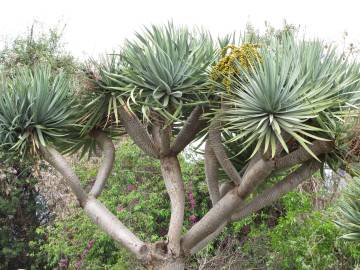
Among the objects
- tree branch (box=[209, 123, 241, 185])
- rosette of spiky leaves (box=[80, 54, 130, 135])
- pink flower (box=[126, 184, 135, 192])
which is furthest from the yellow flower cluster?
pink flower (box=[126, 184, 135, 192])

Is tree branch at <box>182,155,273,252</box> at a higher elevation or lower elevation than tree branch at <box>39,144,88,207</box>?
lower

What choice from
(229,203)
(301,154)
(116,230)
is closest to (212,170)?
(229,203)

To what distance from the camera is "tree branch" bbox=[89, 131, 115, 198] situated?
23.2 ft

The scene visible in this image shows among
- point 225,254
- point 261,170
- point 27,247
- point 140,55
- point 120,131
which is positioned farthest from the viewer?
point 27,247

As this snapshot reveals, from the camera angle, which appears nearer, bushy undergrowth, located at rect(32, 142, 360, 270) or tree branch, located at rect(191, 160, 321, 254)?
tree branch, located at rect(191, 160, 321, 254)

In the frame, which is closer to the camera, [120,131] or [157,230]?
[120,131]

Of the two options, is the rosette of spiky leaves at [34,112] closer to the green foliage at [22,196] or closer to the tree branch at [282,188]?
the tree branch at [282,188]

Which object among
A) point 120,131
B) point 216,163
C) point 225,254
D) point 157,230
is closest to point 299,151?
point 216,163

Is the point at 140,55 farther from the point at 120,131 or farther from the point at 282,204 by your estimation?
the point at 282,204

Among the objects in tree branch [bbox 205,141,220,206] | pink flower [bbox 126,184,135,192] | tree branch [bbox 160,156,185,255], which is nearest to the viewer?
tree branch [bbox 205,141,220,206]

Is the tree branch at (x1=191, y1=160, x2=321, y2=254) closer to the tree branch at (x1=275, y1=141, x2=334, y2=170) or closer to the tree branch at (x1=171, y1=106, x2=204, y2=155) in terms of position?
the tree branch at (x1=275, y1=141, x2=334, y2=170)

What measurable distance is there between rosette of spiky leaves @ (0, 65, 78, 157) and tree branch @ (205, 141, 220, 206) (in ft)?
5.41

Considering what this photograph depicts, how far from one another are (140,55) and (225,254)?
5.45 meters

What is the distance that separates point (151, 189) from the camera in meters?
11.3
